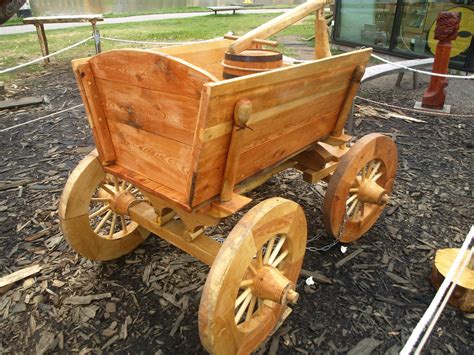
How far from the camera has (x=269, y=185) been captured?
12.3ft

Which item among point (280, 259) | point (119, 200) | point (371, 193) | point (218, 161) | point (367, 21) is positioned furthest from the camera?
point (367, 21)

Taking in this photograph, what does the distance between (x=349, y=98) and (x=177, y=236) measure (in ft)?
4.98

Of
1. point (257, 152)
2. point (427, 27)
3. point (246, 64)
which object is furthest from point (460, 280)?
point (427, 27)

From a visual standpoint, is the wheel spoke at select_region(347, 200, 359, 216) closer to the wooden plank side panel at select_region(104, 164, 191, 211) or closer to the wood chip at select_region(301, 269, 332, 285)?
the wood chip at select_region(301, 269, 332, 285)

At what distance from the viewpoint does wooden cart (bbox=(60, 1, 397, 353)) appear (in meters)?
1.61

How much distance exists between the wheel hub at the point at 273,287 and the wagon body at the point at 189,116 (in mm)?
461

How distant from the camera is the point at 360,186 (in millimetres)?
2738

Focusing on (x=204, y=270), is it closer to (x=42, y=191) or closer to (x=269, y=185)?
(x=269, y=185)

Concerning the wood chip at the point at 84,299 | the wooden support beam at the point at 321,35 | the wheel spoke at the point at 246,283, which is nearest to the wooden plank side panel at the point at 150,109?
the wheel spoke at the point at 246,283

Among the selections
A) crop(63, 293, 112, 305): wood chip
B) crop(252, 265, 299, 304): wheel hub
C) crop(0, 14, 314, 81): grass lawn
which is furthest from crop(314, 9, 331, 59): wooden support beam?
crop(0, 14, 314, 81): grass lawn

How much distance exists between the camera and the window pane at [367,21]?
8.32 metres

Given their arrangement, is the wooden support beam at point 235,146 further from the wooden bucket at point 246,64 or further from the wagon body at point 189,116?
the wooden bucket at point 246,64

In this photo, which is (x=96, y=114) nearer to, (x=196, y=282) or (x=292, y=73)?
(x=292, y=73)

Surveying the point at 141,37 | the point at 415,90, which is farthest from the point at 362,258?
the point at 141,37
